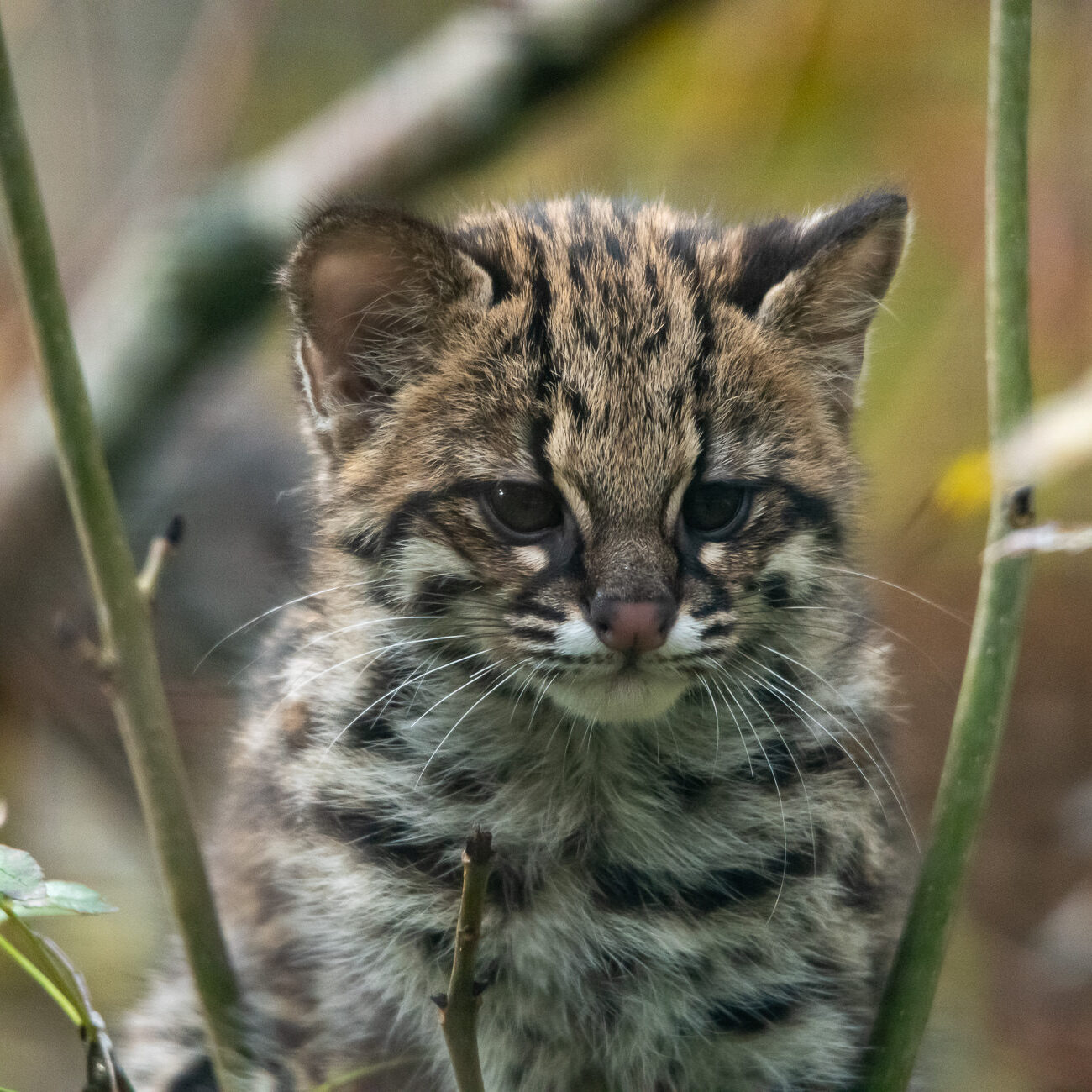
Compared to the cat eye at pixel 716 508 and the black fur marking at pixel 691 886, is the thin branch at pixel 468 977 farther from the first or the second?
the cat eye at pixel 716 508

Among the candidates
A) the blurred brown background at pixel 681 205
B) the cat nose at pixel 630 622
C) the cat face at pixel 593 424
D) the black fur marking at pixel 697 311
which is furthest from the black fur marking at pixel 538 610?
the blurred brown background at pixel 681 205

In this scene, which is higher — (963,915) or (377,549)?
(377,549)

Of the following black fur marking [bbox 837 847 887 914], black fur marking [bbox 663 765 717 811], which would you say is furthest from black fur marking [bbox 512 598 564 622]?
black fur marking [bbox 837 847 887 914]

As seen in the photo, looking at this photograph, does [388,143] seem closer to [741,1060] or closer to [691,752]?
[691,752]

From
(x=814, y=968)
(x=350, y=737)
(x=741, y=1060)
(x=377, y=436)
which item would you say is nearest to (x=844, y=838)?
(x=814, y=968)

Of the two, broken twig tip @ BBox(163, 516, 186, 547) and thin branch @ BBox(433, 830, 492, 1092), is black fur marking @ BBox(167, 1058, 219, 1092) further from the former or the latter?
thin branch @ BBox(433, 830, 492, 1092)

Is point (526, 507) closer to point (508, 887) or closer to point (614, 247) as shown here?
point (614, 247)

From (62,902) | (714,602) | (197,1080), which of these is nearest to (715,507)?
(714,602)
